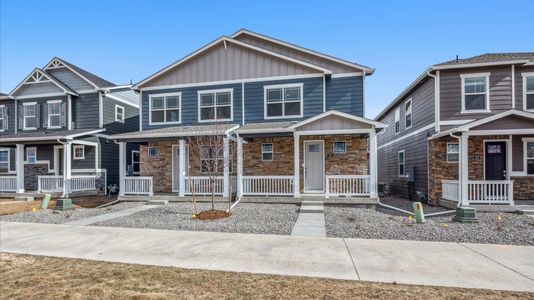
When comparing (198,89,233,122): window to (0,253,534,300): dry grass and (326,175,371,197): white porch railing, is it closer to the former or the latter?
(326,175,371,197): white porch railing

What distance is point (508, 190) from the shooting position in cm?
1024

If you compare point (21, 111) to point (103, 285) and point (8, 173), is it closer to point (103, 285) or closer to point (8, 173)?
point (8, 173)

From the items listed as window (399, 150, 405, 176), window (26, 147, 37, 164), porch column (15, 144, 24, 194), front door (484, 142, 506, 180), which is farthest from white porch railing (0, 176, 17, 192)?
front door (484, 142, 506, 180)

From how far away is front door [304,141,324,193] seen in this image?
13172 mm

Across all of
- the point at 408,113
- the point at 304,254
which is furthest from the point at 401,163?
the point at 304,254

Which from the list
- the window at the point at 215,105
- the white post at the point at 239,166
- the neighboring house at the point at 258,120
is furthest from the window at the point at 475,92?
the window at the point at 215,105

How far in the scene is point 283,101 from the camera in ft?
44.6

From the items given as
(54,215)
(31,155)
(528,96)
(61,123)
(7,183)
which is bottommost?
(54,215)

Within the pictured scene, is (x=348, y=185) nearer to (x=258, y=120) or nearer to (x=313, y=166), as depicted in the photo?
(x=313, y=166)

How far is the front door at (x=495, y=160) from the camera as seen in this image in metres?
11.9

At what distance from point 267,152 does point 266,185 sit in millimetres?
1885

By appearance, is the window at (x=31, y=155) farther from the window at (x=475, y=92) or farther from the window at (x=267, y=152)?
the window at (x=475, y=92)

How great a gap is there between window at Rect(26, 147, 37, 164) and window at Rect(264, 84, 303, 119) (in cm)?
1499

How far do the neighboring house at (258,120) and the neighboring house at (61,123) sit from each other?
3.77 meters
